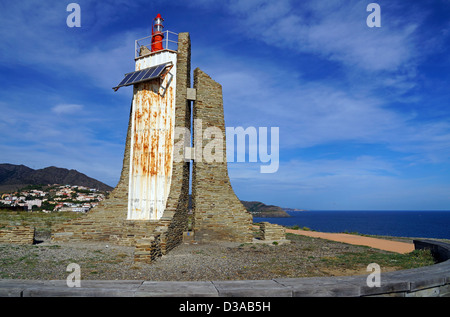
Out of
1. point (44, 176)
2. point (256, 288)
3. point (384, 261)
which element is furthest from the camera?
point (44, 176)

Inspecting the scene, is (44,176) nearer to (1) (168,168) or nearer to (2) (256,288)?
(1) (168,168)

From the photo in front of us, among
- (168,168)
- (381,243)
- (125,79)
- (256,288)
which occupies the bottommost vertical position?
(381,243)

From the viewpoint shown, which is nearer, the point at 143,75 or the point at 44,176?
the point at 143,75

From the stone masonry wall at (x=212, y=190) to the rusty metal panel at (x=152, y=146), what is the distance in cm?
135

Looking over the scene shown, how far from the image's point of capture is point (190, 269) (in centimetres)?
761

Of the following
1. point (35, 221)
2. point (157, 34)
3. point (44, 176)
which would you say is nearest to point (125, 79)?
point (157, 34)

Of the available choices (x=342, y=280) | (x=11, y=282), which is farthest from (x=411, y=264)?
(x=11, y=282)

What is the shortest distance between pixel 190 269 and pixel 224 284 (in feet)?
11.4

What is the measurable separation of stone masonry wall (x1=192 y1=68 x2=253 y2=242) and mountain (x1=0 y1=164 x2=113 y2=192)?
111 m

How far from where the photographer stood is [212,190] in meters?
14.1

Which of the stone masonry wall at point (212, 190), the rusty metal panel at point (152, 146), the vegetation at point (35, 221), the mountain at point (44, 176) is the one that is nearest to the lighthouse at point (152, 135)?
the rusty metal panel at point (152, 146)

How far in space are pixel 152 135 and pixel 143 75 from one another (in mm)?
3210

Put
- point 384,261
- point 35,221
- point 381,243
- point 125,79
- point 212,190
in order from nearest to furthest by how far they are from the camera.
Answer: point 384,261 < point 212,190 < point 381,243 < point 125,79 < point 35,221
